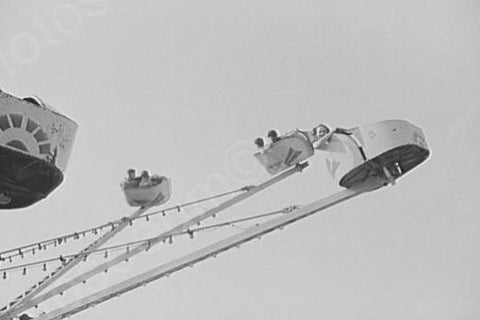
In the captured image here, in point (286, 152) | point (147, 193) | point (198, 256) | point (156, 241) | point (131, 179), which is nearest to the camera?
point (198, 256)

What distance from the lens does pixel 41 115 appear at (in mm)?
11898

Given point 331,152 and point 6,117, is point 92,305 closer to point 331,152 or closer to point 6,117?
point 6,117

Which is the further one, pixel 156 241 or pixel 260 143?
pixel 156 241

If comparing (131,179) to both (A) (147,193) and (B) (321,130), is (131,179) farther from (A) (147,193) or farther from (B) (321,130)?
(B) (321,130)

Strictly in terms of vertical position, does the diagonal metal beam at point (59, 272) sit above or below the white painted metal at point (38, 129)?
below

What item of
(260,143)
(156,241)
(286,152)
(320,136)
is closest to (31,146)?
(156,241)

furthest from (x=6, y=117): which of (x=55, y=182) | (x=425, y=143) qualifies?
(x=425, y=143)

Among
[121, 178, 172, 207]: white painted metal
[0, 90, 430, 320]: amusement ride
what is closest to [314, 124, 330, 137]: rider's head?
[0, 90, 430, 320]: amusement ride

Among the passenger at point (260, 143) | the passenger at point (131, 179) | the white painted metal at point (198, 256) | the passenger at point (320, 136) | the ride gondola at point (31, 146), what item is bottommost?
the white painted metal at point (198, 256)

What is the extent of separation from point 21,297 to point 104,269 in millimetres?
1664

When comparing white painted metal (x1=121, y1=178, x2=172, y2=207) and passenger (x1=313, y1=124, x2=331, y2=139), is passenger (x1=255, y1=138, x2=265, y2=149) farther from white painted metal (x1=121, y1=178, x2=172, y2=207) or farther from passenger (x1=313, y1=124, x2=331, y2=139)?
white painted metal (x1=121, y1=178, x2=172, y2=207)

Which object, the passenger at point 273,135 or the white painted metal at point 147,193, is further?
the white painted metal at point 147,193

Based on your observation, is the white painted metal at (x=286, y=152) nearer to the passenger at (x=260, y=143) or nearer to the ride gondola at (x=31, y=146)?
the passenger at (x=260, y=143)

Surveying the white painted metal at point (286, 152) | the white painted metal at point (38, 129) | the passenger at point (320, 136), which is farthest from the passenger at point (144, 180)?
the passenger at point (320, 136)
